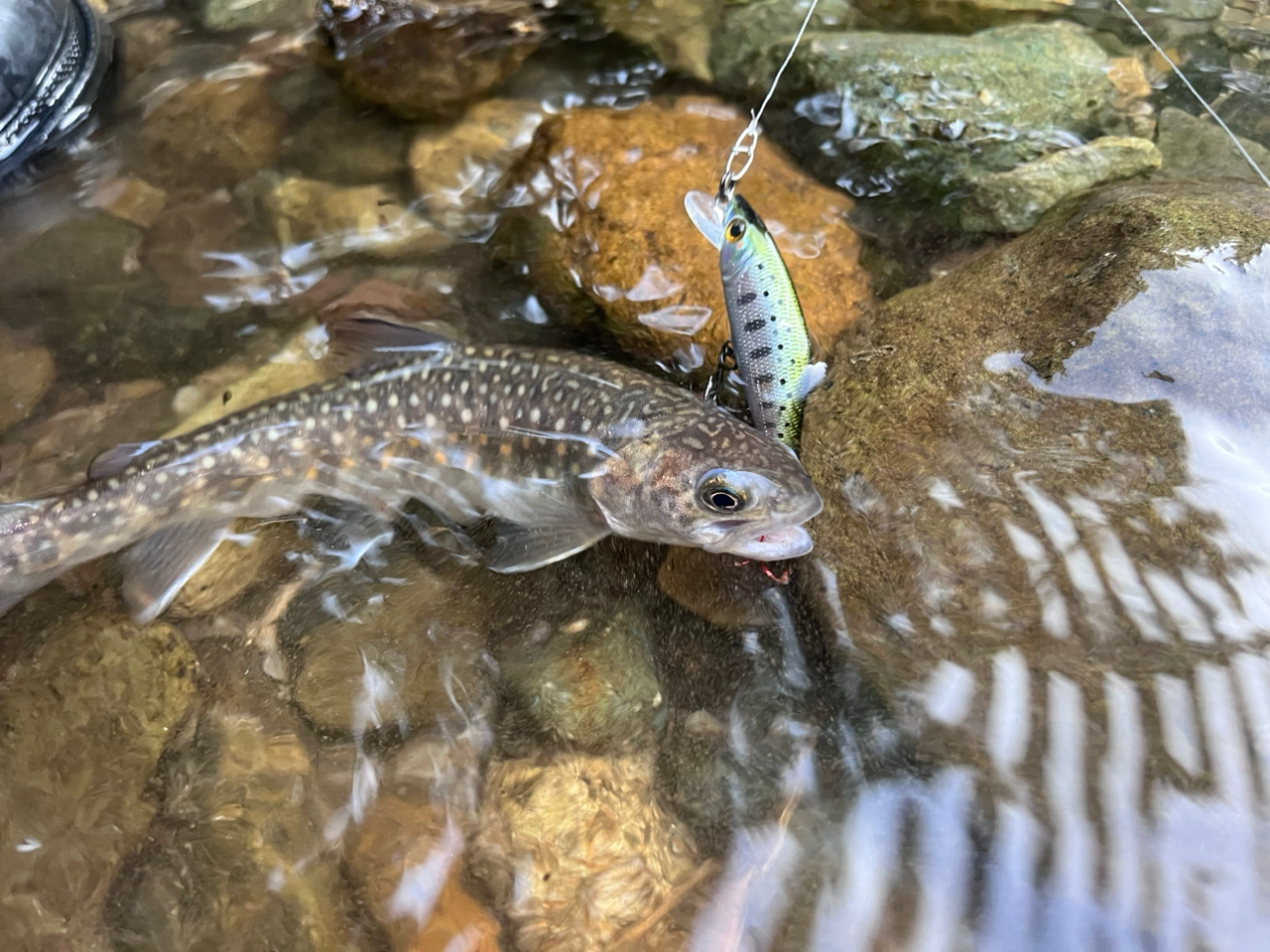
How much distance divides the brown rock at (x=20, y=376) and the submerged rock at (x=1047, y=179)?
622cm

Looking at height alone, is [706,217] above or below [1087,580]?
A: above

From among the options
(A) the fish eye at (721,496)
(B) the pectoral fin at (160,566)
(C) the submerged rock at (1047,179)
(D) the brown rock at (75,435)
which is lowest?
(B) the pectoral fin at (160,566)

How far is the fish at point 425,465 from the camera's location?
370cm

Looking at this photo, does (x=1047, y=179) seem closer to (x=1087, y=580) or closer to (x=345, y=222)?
(x=1087, y=580)

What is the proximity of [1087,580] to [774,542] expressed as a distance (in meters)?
1.42

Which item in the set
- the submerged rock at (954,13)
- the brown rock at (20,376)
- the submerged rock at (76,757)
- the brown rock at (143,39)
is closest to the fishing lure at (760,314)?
the submerged rock at (954,13)

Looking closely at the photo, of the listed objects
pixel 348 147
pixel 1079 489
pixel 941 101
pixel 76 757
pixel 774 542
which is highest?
pixel 941 101

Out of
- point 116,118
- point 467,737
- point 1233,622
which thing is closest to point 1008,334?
point 1233,622

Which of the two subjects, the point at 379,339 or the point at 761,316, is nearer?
the point at 761,316

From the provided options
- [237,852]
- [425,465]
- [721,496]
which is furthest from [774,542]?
[237,852]

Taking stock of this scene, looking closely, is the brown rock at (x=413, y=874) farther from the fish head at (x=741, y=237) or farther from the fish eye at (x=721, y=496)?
the fish head at (x=741, y=237)

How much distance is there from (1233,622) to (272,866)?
15.3 ft

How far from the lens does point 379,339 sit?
4.12m

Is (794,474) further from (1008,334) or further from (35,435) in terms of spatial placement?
(35,435)
